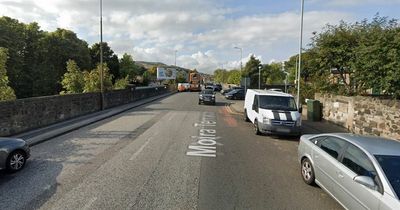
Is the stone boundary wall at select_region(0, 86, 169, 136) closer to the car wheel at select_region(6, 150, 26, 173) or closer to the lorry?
the car wheel at select_region(6, 150, 26, 173)

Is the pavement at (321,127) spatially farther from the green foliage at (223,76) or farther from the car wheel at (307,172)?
the green foliage at (223,76)

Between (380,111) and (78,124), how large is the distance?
13.5 meters

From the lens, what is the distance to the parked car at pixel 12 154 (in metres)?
7.38

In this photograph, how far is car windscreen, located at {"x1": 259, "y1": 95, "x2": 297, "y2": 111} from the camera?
1382 cm

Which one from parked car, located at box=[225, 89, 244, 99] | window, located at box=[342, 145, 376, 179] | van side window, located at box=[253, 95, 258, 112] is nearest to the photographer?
window, located at box=[342, 145, 376, 179]

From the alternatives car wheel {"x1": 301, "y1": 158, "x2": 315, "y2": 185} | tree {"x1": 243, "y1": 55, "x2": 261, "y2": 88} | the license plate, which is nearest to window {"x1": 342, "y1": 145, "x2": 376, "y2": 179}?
car wheel {"x1": 301, "y1": 158, "x2": 315, "y2": 185}

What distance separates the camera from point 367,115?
1370cm

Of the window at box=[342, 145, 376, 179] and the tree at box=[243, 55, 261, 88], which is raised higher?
the tree at box=[243, 55, 261, 88]

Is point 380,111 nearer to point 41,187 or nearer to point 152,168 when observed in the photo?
point 152,168

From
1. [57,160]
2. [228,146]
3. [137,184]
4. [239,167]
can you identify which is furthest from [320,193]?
[57,160]

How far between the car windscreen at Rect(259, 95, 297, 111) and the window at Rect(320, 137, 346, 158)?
6914 mm

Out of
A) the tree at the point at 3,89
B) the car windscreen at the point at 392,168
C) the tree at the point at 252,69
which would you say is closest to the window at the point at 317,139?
the car windscreen at the point at 392,168

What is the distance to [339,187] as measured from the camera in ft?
18.5

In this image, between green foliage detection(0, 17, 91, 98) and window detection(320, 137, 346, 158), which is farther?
green foliage detection(0, 17, 91, 98)
